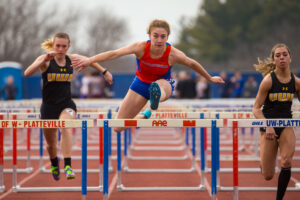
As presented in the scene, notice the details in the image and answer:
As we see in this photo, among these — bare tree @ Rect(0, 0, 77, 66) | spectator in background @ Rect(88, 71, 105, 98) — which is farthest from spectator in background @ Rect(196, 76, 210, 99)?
bare tree @ Rect(0, 0, 77, 66)

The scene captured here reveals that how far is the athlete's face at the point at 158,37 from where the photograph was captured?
4.50m

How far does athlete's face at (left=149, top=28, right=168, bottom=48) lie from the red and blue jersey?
3.7 inches

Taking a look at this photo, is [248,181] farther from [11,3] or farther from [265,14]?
[265,14]

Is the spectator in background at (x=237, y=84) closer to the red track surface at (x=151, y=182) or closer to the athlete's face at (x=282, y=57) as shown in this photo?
the red track surface at (x=151, y=182)

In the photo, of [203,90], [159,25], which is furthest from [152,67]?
[203,90]

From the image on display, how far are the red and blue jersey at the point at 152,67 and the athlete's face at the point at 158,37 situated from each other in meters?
0.10

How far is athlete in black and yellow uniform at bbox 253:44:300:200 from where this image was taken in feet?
14.5

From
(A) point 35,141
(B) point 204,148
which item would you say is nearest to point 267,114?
(B) point 204,148

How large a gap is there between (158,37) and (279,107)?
165cm

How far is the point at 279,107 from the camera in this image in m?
4.59

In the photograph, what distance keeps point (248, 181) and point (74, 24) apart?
28866 mm

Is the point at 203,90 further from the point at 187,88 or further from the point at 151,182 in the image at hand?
the point at 151,182

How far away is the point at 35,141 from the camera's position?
12.2 m

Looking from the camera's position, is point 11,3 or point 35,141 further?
point 11,3
